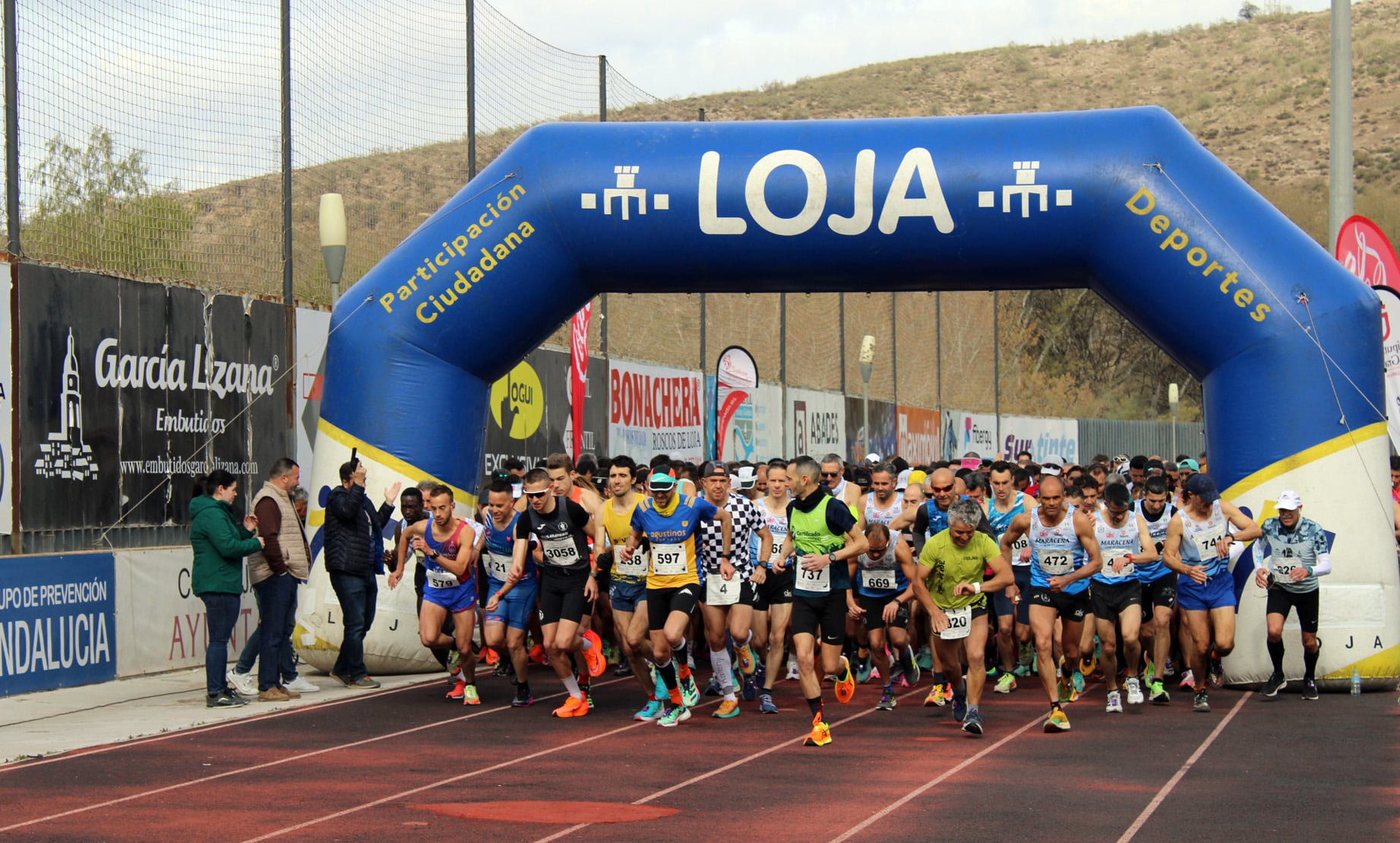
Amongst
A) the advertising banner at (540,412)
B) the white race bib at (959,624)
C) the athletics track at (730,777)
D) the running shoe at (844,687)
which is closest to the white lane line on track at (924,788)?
the athletics track at (730,777)

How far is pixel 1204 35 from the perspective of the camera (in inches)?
4481

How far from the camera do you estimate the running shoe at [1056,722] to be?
37.4 ft

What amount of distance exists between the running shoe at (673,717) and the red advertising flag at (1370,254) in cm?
544

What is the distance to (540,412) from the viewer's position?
2188 cm

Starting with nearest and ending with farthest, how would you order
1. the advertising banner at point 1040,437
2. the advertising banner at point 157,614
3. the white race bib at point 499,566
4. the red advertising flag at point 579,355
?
the white race bib at point 499,566 → the advertising banner at point 157,614 → the red advertising flag at point 579,355 → the advertising banner at point 1040,437

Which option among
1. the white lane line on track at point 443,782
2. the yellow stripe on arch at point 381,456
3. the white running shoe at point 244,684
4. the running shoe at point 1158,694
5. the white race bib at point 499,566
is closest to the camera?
the white lane line on track at point 443,782

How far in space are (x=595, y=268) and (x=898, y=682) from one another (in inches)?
176

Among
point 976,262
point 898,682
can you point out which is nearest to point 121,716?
point 898,682

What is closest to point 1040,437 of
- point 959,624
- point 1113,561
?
point 1113,561

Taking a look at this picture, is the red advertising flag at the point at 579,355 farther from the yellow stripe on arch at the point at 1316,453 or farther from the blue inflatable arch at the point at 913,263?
the yellow stripe on arch at the point at 1316,453

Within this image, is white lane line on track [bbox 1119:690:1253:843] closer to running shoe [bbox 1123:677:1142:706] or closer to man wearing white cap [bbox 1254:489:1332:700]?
man wearing white cap [bbox 1254:489:1332:700]

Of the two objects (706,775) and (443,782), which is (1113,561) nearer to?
(706,775)

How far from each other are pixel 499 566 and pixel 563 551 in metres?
0.75

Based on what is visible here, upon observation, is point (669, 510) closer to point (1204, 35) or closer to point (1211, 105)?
point (1211, 105)
